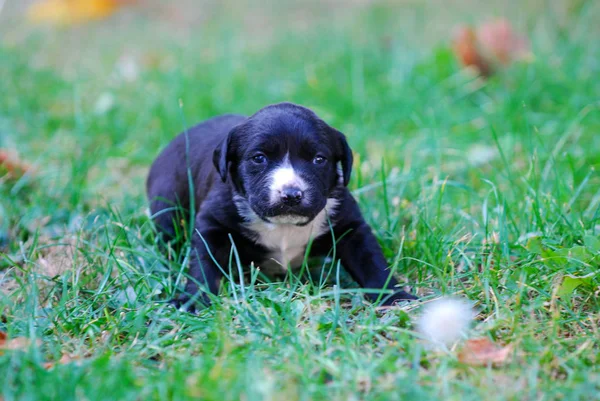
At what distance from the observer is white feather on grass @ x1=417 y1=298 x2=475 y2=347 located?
3.05m

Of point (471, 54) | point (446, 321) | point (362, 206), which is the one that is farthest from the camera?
point (471, 54)

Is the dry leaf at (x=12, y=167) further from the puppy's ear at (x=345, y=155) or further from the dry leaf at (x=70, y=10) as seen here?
the dry leaf at (x=70, y=10)

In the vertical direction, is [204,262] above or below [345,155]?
below

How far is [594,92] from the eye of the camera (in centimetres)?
634

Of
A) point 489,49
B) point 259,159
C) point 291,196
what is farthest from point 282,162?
point 489,49

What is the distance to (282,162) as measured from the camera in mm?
3564

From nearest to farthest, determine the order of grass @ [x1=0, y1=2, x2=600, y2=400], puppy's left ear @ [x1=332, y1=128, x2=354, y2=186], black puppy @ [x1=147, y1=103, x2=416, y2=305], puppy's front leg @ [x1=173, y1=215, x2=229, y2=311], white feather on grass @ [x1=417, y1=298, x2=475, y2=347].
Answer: grass @ [x1=0, y1=2, x2=600, y2=400]
white feather on grass @ [x1=417, y1=298, x2=475, y2=347]
black puppy @ [x1=147, y1=103, x2=416, y2=305]
puppy's front leg @ [x1=173, y1=215, x2=229, y2=311]
puppy's left ear @ [x1=332, y1=128, x2=354, y2=186]

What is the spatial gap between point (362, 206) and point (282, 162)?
3.54 feet

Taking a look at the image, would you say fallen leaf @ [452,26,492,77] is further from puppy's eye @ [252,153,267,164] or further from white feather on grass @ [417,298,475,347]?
white feather on grass @ [417,298,475,347]

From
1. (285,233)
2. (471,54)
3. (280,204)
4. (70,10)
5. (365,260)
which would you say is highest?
(70,10)

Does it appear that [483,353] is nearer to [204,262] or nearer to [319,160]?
[319,160]

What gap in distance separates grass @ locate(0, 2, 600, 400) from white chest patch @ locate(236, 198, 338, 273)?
A: 30 centimetres

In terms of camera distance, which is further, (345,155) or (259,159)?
(345,155)

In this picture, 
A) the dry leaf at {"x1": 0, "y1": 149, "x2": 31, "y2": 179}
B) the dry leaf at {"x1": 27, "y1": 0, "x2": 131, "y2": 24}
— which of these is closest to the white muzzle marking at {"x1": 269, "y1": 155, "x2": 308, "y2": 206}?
the dry leaf at {"x1": 0, "y1": 149, "x2": 31, "y2": 179}
